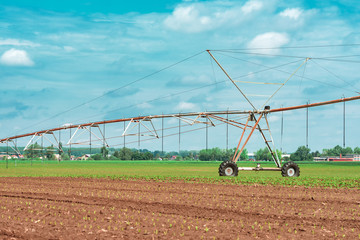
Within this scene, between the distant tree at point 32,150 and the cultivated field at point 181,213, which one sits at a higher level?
the distant tree at point 32,150

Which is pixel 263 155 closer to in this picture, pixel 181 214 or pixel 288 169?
pixel 288 169

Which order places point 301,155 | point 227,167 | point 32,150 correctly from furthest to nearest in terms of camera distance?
point 301,155 < point 32,150 < point 227,167

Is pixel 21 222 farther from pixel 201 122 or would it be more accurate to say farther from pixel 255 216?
pixel 201 122

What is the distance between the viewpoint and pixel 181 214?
16875 millimetres

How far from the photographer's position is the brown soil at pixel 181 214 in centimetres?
1370

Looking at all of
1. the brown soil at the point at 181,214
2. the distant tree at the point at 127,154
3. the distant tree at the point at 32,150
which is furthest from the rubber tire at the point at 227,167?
the distant tree at the point at 127,154

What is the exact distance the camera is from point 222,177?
3319 centimetres

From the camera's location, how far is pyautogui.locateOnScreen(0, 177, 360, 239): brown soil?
13.7 metres

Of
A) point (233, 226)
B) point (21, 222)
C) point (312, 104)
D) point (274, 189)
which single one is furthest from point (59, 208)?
point (312, 104)

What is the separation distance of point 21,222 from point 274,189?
1505cm

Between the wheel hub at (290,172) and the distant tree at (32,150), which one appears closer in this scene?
the wheel hub at (290,172)

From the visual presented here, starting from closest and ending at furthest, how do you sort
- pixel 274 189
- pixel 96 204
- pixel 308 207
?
pixel 308 207 → pixel 96 204 → pixel 274 189

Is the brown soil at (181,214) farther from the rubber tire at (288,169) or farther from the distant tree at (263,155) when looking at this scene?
the distant tree at (263,155)

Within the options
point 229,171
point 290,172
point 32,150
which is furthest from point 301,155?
point 229,171
